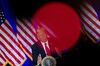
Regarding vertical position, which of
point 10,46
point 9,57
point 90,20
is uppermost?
point 10,46

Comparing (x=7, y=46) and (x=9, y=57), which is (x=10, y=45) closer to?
(x=7, y=46)

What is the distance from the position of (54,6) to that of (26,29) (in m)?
0.51

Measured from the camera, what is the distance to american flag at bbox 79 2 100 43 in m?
4.13

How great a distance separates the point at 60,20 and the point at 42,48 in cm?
78

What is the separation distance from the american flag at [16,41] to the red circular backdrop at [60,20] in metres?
0.20

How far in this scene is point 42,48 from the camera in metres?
3.45

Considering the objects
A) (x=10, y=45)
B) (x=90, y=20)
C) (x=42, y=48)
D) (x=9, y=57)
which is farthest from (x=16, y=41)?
(x=90, y=20)

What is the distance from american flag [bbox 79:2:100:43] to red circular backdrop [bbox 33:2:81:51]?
12 cm

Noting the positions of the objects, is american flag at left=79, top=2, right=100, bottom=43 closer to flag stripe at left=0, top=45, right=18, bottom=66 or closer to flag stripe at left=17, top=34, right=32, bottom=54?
flag stripe at left=17, top=34, right=32, bottom=54

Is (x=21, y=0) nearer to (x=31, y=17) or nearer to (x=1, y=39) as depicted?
(x=31, y=17)

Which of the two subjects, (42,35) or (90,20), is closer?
Result: (42,35)

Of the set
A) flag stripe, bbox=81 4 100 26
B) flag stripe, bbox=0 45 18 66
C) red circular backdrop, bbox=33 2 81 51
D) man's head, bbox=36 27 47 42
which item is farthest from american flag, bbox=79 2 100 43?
flag stripe, bbox=0 45 18 66

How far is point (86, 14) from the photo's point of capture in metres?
4.20

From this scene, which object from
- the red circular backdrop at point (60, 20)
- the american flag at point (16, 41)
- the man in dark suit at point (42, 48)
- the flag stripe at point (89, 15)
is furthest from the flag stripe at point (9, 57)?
the flag stripe at point (89, 15)
